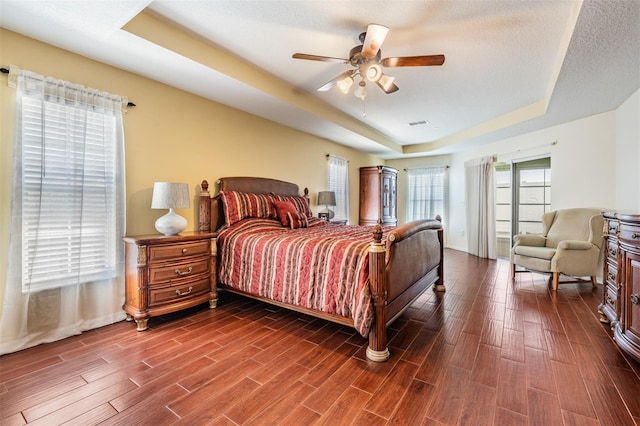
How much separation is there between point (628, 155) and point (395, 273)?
359cm

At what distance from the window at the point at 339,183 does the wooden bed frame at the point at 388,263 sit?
1.87m

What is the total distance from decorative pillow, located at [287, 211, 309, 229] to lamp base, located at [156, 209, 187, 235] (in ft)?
4.29

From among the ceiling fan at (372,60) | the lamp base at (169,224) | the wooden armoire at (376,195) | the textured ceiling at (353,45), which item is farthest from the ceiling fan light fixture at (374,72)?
the wooden armoire at (376,195)

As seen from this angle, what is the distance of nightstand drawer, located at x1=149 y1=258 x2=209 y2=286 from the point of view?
2576 mm

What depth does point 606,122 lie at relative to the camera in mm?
3879

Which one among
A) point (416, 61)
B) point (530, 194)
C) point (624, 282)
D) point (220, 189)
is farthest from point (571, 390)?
point (530, 194)

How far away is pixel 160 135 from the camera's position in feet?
10.1

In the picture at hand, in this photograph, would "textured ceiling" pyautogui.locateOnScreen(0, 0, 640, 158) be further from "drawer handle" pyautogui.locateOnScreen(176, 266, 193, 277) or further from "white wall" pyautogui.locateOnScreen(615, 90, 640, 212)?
"drawer handle" pyautogui.locateOnScreen(176, 266, 193, 277)

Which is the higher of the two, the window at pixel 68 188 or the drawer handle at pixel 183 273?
the window at pixel 68 188

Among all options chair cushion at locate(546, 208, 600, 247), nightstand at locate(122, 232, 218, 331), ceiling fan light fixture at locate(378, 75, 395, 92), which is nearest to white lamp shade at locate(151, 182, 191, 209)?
nightstand at locate(122, 232, 218, 331)

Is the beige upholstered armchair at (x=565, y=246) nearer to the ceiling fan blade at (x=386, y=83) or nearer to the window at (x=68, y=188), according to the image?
the ceiling fan blade at (x=386, y=83)

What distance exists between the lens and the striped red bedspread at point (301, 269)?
7.02 feet

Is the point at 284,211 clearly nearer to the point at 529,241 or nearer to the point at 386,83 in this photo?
the point at 386,83

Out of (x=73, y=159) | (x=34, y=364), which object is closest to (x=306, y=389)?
(x=34, y=364)
